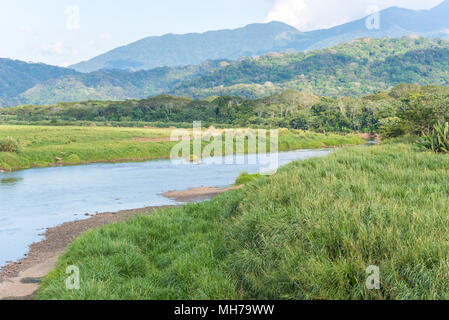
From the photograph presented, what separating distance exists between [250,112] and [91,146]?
5666cm

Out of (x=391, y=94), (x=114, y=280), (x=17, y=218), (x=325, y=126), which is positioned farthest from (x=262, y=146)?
(x=391, y=94)

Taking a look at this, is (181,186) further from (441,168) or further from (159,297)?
(159,297)

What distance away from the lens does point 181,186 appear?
2659 centimetres

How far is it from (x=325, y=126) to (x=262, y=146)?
27.6m

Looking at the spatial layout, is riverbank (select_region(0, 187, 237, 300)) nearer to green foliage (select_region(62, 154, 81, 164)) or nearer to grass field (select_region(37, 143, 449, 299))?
grass field (select_region(37, 143, 449, 299))

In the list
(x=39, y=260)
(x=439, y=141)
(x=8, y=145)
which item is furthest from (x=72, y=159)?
(x=439, y=141)

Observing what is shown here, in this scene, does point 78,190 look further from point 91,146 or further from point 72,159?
point 91,146

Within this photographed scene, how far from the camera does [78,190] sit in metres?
24.8

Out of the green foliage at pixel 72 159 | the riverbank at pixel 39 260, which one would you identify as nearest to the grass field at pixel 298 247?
the riverbank at pixel 39 260

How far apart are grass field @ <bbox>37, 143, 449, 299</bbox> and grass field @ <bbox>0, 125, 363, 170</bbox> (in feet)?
96.6

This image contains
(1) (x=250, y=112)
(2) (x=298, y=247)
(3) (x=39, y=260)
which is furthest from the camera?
(1) (x=250, y=112)

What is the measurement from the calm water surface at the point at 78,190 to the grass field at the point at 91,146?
311 centimetres

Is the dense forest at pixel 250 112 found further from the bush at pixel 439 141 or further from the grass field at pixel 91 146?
the bush at pixel 439 141

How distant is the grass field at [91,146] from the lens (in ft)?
121
